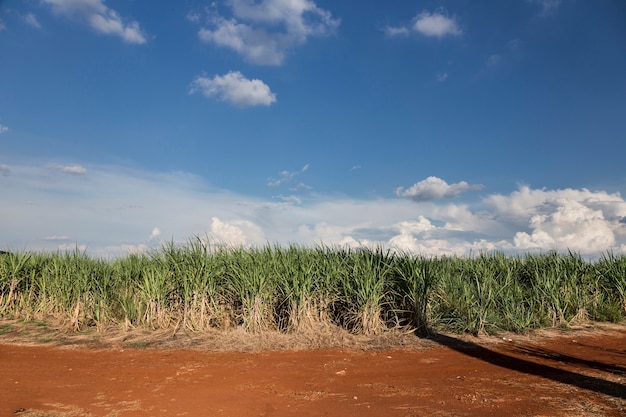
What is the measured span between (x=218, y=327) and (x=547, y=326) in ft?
24.3

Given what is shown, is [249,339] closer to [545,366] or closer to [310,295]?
[310,295]

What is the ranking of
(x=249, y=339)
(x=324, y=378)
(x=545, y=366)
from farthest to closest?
(x=249, y=339)
(x=545, y=366)
(x=324, y=378)

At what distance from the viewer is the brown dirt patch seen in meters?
5.09

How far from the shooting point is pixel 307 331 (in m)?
8.92

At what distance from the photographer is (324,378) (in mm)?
6359

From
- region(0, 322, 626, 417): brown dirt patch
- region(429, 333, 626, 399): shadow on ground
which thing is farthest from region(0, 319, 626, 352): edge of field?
region(429, 333, 626, 399): shadow on ground

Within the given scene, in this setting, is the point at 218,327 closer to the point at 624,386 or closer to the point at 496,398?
the point at 496,398

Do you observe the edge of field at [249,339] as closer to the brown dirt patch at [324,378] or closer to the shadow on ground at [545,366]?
the brown dirt patch at [324,378]

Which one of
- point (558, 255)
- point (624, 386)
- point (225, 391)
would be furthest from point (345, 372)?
point (558, 255)

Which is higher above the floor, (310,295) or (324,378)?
(310,295)

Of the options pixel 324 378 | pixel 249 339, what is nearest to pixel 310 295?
pixel 249 339

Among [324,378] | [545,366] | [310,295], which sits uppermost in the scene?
[310,295]

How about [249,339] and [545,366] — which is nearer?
[545,366]

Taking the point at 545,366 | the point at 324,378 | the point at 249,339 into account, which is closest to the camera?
the point at 324,378
